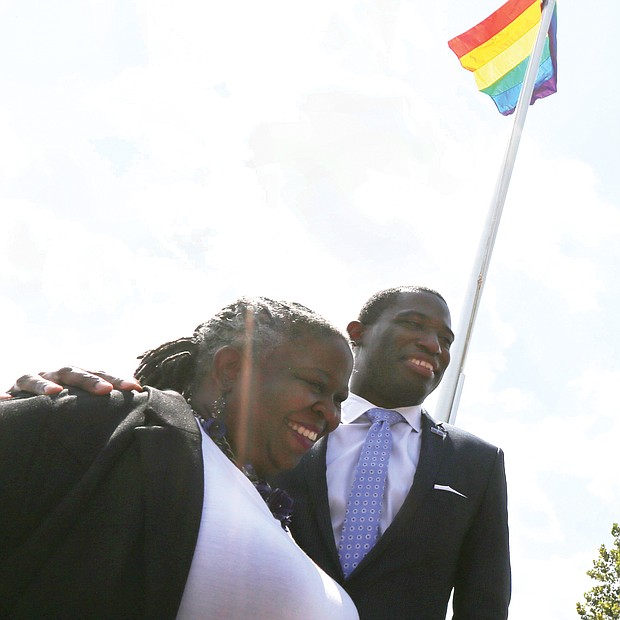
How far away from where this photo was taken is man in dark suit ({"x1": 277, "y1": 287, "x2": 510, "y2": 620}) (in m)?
3.18

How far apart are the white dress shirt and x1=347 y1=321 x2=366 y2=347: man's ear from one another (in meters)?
0.35

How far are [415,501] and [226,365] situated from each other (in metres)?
1.36

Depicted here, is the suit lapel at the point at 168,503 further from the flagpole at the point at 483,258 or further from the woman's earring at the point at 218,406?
the flagpole at the point at 483,258

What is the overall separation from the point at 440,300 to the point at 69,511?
284 cm

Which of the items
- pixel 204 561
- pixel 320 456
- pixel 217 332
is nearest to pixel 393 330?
pixel 320 456

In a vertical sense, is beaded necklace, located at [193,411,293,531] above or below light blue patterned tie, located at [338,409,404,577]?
below

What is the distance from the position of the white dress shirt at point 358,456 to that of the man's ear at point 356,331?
349 mm

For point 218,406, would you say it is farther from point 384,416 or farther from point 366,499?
point 384,416

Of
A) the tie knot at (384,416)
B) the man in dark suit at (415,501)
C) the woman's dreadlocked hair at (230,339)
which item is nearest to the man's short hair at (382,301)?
the man in dark suit at (415,501)

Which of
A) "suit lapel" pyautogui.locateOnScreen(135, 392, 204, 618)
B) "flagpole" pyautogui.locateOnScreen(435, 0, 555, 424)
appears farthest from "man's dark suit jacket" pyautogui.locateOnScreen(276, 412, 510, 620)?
"flagpole" pyautogui.locateOnScreen(435, 0, 555, 424)

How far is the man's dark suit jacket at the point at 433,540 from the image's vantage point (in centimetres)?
315

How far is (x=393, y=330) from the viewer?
4086mm

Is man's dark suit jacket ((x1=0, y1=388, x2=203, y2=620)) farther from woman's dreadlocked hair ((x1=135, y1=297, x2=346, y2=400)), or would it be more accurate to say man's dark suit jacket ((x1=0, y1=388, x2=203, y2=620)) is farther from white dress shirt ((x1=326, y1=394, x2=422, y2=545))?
white dress shirt ((x1=326, y1=394, x2=422, y2=545))

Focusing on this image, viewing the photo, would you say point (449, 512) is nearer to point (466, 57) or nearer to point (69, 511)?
point (69, 511)
